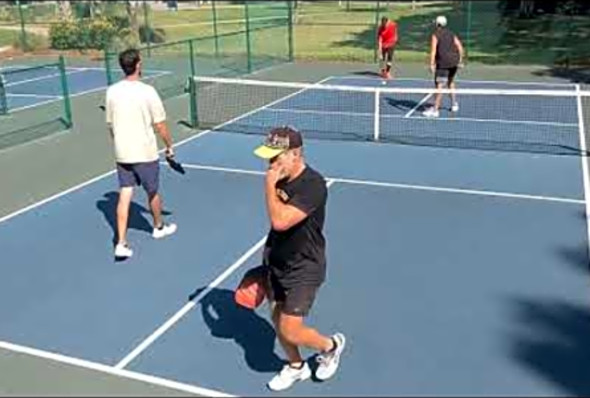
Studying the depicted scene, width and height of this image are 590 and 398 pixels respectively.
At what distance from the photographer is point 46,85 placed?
768 inches

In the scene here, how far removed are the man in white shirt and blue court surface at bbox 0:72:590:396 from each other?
67 centimetres

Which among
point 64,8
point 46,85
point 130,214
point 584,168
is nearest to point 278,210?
point 130,214

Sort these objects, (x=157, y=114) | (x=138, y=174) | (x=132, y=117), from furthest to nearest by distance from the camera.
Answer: (x=138, y=174), (x=157, y=114), (x=132, y=117)

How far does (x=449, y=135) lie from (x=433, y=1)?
145 feet

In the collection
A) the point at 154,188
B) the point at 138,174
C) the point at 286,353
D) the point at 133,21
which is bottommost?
the point at 286,353

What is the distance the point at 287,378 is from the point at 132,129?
3242 millimetres

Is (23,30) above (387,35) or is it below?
below

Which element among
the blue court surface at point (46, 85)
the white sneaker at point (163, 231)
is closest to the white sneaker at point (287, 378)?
the white sneaker at point (163, 231)

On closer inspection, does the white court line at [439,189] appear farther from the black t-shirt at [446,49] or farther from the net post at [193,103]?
the black t-shirt at [446,49]

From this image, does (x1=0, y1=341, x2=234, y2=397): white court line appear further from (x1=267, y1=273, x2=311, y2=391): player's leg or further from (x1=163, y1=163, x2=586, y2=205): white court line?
(x1=163, y1=163, x2=586, y2=205): white court line

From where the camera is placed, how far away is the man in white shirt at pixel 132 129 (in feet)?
22.1

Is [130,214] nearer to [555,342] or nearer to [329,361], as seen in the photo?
[329,361]

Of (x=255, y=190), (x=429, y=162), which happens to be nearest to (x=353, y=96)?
(x=429, y=162)

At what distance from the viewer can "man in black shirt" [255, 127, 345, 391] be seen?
4020 mm
